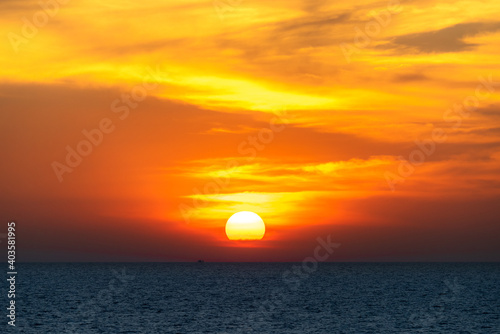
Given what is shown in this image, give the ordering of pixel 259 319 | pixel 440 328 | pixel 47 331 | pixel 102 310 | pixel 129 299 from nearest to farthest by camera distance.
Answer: pixel 47 331
pixel 440 328
pixel 259 319
pixel 102 310
pixel 129 299

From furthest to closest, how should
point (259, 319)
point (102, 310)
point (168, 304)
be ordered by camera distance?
point (168, 304) < point (102, 310) < point (259, 319)

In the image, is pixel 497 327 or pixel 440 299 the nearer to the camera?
pixel 497 327

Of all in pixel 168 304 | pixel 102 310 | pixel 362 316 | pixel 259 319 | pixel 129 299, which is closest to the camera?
pixel 259 319

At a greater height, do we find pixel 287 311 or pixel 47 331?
pixel 287 311

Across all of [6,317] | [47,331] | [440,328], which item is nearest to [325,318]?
[440,328]

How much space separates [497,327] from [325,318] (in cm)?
2640

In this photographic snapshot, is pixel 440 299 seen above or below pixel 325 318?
above

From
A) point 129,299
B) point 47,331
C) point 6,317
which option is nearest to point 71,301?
point 129,299

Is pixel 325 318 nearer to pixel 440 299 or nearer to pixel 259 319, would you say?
pixel 259 319

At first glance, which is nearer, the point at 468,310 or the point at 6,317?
the point at 6,317

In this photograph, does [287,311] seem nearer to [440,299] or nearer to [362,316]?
[362,316]

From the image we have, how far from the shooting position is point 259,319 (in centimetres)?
9575

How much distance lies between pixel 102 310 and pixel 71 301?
80.0 feet

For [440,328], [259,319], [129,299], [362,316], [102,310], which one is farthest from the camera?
[129,299]
